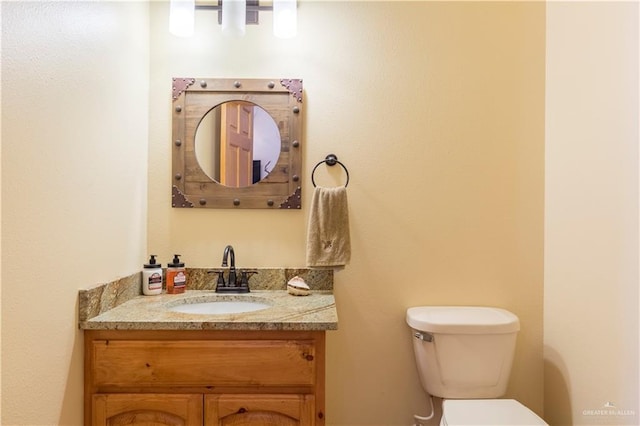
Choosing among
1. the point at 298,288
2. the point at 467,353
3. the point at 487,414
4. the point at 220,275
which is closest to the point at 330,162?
the point at 298,288

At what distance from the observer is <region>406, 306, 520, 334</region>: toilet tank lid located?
139 cm

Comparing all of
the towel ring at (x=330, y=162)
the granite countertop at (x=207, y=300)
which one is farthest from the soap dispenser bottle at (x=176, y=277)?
the towel ring at (x=330, y=162)

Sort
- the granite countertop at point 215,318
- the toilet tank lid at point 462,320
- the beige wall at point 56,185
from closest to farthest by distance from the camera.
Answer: the beige wall at point 56,185 → the granite countertop at point 215,318 → the toilet tank lid at point 462,320

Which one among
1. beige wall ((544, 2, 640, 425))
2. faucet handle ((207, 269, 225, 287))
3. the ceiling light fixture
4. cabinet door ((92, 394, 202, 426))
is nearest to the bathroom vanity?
cabinet door ((92, 394, 202, 426))

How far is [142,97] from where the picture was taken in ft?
5.10

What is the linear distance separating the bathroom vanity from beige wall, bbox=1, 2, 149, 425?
82mm

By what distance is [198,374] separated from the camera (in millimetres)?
1108

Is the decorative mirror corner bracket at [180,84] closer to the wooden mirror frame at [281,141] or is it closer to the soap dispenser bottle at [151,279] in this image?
the wooden mirror frame at [281,141]

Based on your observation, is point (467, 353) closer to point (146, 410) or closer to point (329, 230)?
point (329, 230)

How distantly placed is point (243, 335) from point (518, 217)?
4.19ft

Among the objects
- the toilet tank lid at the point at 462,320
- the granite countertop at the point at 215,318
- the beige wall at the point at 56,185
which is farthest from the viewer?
the toilet tank lid at the point at 462,320

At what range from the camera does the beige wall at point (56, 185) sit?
2.75ft

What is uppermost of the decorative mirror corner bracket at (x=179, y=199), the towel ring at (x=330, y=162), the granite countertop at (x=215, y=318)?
the towel ring at (x=330, y=162)

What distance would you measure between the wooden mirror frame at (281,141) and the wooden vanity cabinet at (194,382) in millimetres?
656
